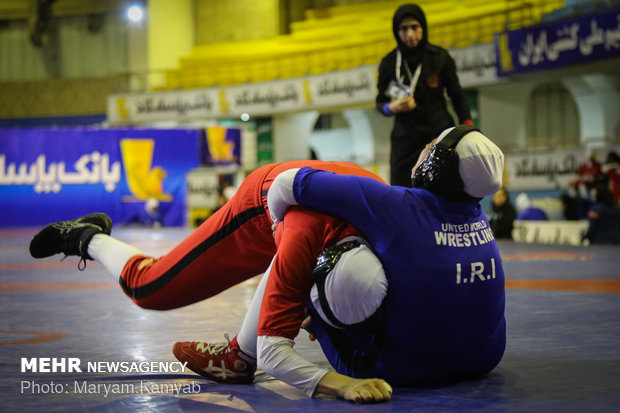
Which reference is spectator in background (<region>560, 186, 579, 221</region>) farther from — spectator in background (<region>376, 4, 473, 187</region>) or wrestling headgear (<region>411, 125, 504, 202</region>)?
wrestling headgear (<region>411, 125, 504, 202</region>)

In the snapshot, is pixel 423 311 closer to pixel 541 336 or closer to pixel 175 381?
pixel 175 381

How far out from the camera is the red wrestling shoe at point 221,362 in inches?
A: 80.0

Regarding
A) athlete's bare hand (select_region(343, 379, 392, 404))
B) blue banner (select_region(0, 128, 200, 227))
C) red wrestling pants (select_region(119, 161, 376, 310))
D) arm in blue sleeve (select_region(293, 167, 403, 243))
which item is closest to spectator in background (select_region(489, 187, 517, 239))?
blue banner (select_region(0, 128, 200, 227))

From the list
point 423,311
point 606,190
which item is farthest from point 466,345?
point 606,190

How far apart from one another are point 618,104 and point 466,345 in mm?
12857

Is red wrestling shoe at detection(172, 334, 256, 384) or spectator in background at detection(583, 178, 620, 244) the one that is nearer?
red wrestling shoe at detection(172, 334, 256, 384)

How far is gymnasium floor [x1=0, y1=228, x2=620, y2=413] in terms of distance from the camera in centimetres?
176

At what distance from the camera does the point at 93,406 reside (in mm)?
1771

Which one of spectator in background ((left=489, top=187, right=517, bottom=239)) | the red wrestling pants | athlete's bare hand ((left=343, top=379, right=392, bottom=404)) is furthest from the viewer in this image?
spectator in background ((left=489, top=187, right=517, bottom=239))

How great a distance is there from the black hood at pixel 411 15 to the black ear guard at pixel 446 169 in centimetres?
174

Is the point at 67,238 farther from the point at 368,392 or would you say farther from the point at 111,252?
the point at 368,392

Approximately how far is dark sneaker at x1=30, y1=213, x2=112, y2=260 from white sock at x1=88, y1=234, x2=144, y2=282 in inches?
1.4

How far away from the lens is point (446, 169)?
1.90 metres


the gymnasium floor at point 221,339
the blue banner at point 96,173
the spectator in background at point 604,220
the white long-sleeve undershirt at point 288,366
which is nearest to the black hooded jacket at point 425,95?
the gymnasium floor at point 221,339
